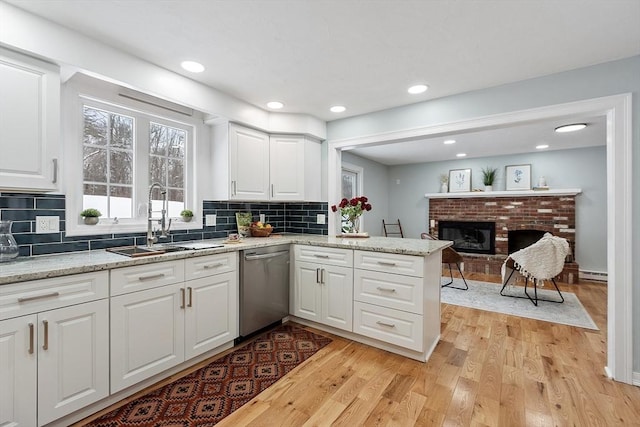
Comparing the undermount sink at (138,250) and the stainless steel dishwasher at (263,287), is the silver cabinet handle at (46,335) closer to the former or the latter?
the undermount sink at (138,250)

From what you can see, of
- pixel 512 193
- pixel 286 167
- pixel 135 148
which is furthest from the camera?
pixel 512 193

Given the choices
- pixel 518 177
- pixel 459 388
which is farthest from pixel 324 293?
pixel 518 177

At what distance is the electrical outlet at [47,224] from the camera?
1.92m

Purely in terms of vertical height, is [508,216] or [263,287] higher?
[508,216]

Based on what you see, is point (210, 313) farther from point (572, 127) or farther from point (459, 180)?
point (459, 180)

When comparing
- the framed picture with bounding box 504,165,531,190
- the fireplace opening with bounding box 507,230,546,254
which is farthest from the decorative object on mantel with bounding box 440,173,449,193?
the fireplace opening with bounding box 507,230,546,254

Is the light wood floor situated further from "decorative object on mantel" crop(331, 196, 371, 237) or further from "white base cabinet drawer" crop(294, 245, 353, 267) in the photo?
"decorative object on mantel" crop(331, 196, 371, 237)

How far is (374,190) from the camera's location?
6.56 m

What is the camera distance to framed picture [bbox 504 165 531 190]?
5.60m

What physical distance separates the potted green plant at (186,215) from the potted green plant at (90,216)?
717 mm

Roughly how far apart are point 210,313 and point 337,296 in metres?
1.10

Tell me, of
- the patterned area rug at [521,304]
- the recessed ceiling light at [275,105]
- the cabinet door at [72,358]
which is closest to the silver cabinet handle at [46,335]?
the cabinet door at [72,358]

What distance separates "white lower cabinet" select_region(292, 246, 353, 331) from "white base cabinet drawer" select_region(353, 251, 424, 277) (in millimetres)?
125

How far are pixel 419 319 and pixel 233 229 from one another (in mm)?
2110
